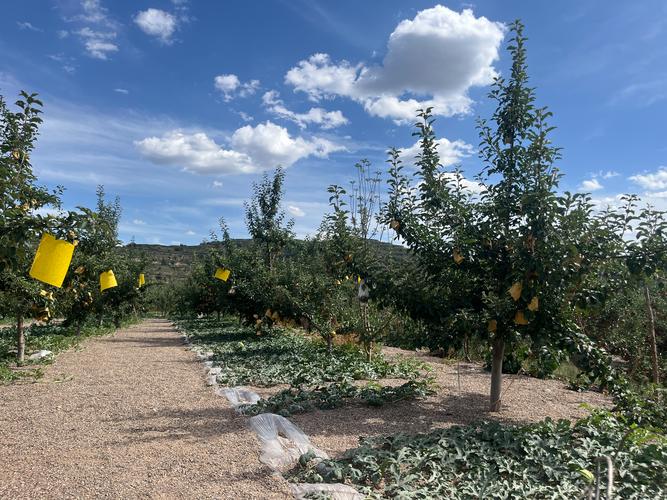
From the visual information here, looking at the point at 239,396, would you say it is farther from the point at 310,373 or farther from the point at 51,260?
the point at 51,260

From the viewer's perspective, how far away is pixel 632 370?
8992 mm

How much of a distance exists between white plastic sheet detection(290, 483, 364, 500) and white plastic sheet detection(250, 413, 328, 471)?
47 centimetres

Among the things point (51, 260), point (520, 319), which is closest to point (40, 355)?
point (51, 260)

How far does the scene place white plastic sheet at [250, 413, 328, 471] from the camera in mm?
4062

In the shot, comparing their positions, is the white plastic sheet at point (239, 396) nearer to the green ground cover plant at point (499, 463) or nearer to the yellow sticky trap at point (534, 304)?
the green ground cover plant at point (499, 463)

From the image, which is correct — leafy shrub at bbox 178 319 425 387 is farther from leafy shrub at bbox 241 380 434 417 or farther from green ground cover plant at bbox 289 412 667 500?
green ground cover plant at bbox 289 412 667 500

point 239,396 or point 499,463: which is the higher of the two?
point 499,463

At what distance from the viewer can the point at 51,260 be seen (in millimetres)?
3561

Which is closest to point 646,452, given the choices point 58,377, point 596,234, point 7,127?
point 596,234

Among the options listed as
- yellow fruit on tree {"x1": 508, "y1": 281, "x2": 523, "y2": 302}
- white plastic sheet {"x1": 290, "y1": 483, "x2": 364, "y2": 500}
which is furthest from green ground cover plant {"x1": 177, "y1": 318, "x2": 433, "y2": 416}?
yellow fruit on tree {"x1": 508, "y1": 281, "x2": 523, "y2": 302}

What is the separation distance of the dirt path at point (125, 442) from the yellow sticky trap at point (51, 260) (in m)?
1.59

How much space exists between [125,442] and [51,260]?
83.3 inches

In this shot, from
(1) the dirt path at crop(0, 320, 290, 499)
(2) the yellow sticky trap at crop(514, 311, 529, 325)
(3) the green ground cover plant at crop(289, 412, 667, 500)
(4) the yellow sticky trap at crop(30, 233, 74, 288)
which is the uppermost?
(4) the yellow sticky trap at crop(30, 233, 74, 288)

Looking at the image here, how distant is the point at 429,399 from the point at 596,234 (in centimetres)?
308
